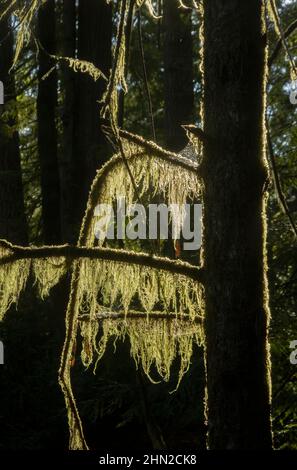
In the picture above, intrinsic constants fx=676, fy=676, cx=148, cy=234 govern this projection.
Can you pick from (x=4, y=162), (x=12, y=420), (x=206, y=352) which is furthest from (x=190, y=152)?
(x=4, y=162)

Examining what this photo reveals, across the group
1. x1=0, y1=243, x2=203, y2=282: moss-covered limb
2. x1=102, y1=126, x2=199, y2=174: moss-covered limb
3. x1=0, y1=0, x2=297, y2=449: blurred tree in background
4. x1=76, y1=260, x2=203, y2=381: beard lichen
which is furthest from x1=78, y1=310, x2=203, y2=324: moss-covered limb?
x1=0, y1=0, x2=297, y2=449: blurred tree in background

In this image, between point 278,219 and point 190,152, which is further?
point 278,219

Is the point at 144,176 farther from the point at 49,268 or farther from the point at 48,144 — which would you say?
the point at 48,144

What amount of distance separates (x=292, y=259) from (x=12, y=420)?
476cm

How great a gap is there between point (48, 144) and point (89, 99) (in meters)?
1.06

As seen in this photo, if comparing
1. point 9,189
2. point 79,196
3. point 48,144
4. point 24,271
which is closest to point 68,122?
point 48,144

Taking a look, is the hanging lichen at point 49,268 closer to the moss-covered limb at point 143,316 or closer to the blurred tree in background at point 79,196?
the moss-covered limb at point 143,316

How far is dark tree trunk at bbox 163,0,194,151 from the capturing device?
11080 millimetres

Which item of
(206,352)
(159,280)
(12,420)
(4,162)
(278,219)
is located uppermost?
(4,162)

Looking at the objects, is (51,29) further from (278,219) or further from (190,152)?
(190,152)

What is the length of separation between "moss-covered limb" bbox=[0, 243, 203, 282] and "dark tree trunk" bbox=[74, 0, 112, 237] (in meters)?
8.66

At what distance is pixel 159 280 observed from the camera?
2559 millimetres

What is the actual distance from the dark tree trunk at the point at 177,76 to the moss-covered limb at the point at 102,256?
28.3ft

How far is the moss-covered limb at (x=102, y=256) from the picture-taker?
8.14 feet
